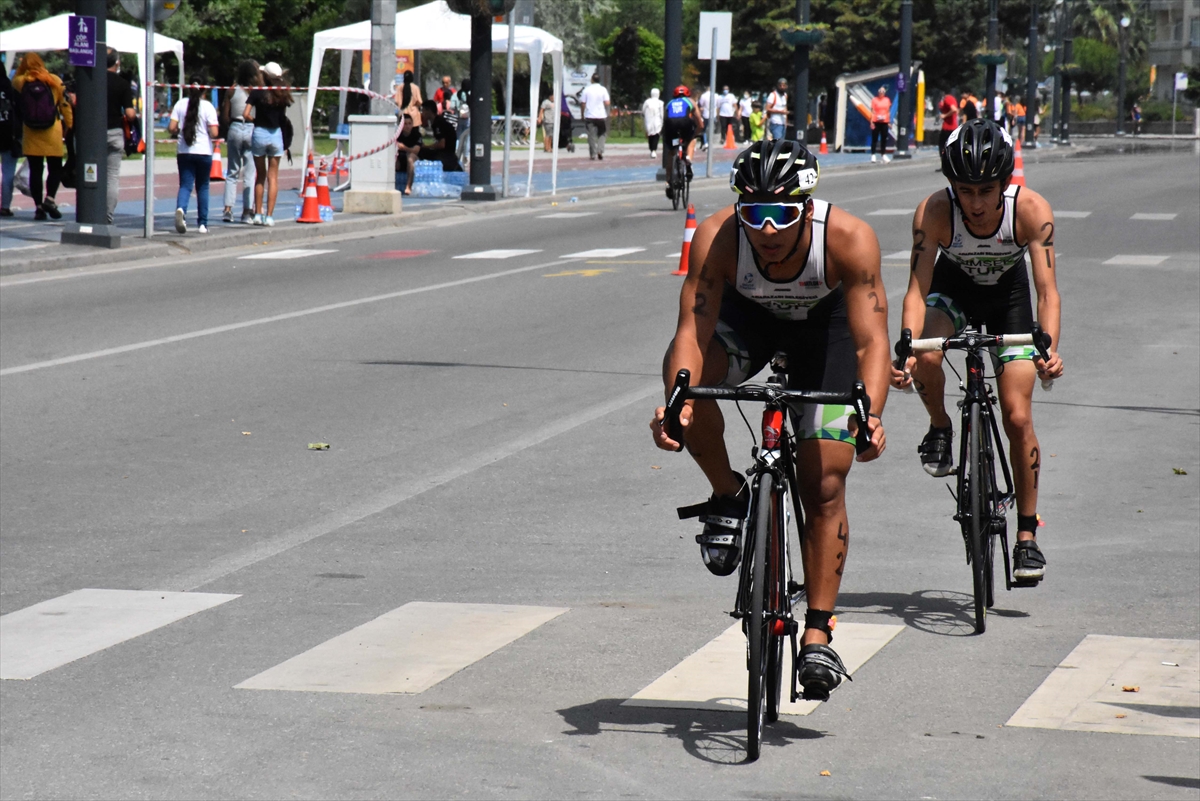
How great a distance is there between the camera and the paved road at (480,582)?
4.86 m

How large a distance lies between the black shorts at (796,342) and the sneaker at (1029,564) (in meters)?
1.70

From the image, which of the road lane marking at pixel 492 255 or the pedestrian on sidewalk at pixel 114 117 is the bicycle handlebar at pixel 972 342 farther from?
the pedestrian on sidewalk at pixel 114 117

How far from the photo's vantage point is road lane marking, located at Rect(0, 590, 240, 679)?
19.3 feet

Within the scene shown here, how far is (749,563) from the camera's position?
4.88 meters

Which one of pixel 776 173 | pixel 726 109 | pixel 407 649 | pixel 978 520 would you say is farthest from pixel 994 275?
pixel 726 109

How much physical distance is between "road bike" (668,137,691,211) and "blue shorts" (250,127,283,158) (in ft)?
23.9

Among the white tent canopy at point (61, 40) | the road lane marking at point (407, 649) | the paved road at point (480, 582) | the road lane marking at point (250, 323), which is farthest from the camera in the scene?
the white tent canopy at point (61, 40)

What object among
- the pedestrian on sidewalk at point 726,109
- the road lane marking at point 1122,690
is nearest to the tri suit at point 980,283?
the road lane marking at point 1122,690

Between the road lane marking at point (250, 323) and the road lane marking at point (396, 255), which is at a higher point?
the road lane marking at point (396, 255)

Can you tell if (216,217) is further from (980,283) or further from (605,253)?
(980,283)

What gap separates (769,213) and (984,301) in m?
2.31

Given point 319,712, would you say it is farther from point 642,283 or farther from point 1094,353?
point 642,283

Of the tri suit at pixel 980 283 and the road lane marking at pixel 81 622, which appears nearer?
the road lane marking at pixel 81 622

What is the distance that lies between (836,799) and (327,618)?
8.04 ft
